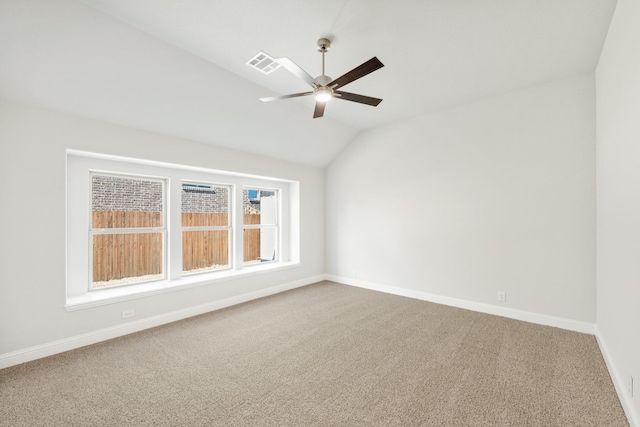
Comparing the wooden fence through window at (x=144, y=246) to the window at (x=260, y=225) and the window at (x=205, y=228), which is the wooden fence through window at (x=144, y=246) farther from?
the window at (x=260, y=225)

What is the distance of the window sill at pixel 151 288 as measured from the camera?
292 cm

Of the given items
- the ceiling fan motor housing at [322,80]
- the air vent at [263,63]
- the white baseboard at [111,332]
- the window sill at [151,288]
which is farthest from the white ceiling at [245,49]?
the white baseboard at [111,332]

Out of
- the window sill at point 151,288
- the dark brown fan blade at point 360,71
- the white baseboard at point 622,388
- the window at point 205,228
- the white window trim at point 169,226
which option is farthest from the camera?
the window at point 205,228

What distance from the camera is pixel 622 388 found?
196 centimetres

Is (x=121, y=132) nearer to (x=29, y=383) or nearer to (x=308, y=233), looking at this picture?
(x=29, y=383)

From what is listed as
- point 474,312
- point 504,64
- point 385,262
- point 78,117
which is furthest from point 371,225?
point 78,117

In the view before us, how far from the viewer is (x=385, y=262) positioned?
16.0ft

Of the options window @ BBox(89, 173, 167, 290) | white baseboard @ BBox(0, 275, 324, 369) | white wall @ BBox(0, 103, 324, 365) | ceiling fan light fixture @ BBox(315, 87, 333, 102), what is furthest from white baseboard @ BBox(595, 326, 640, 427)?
window @ BBox(89, 173, 167, 290)

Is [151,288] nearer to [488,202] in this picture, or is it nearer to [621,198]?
[488,202]

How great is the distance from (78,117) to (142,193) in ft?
3.67

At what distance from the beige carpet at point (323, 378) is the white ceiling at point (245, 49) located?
2526 mm

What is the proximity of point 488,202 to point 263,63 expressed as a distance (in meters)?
3.39

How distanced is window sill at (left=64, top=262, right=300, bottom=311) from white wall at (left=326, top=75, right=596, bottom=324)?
2181 mm

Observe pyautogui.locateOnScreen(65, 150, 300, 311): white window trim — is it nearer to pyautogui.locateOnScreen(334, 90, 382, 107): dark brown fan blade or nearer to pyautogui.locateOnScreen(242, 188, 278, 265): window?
pyautogui.locateOnScreen(242, 188, 278, 265): window
